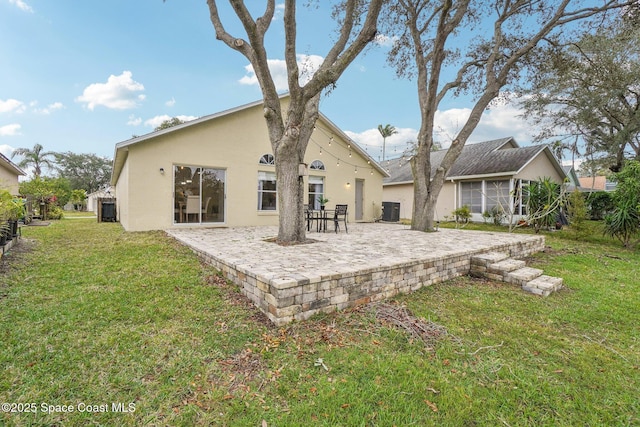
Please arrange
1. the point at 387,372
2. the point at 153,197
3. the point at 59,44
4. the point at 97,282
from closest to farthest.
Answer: the point at 387,372, the point at 97,282, the point at 153,197, the point at 59,44

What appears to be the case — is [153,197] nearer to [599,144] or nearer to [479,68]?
[479,68]

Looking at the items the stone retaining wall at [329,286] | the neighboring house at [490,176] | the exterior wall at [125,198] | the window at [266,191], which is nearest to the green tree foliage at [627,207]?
the neighboring house at [490,176]

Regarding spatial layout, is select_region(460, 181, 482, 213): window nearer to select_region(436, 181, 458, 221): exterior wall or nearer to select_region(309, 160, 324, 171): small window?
select_region(436, 181, 458, 221): exterior wall

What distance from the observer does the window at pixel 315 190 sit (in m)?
11.9

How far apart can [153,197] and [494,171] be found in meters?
14.5

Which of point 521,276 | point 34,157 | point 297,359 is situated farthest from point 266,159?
point 34,157

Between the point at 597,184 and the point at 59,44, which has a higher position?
the point at 59,44

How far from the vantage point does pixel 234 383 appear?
2127 millimetres

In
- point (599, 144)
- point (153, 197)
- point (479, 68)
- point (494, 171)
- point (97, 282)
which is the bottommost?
point (97, 282)

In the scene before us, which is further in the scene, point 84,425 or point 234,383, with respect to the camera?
point 234,383

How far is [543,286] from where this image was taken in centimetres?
434

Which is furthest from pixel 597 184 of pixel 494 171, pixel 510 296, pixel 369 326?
pixel 369 326

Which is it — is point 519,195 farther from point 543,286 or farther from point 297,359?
point 297,359

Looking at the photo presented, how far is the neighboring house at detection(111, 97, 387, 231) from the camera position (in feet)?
28.2
